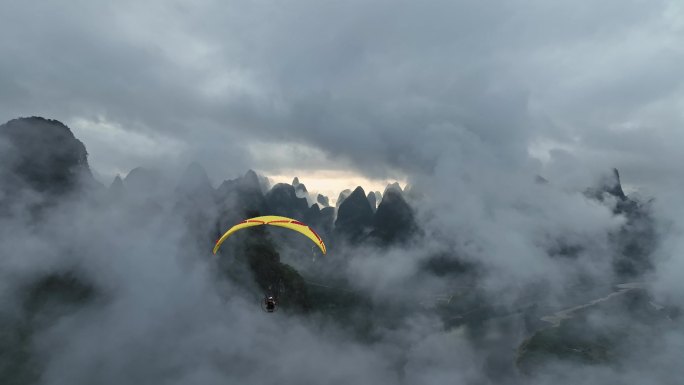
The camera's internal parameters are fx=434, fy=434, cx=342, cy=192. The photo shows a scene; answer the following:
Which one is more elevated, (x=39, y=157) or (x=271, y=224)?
(x=39, y=157)

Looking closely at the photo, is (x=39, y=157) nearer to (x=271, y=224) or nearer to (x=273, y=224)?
(x=271, y=224)

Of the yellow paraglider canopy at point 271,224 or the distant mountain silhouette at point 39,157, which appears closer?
the yellow paraglider canopy at point 271,224

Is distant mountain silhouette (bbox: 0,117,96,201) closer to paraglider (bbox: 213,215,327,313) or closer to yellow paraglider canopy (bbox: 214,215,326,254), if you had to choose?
paraglider (bbox: 213,215,327,313)

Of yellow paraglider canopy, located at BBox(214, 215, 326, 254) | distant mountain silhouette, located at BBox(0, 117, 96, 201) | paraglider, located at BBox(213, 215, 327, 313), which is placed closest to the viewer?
paraglider, located at BBox(213, 215, 327, 313)

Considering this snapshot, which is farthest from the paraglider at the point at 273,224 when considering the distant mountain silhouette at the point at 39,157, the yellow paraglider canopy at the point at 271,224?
the distant mountain silhouette at the point at 39,157

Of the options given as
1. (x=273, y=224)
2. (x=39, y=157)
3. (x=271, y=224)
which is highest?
(x=39, y=157)

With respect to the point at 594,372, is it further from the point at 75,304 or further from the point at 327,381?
the point at 75,304

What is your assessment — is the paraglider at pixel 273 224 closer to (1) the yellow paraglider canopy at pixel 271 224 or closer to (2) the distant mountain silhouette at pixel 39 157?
(1) the yellow paraglider canopy at pixel 271 224

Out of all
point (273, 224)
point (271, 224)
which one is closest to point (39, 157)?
point (271, 224)

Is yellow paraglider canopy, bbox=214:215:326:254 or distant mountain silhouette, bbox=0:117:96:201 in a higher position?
distant mountain silhouette, bbox=0:117:96:201

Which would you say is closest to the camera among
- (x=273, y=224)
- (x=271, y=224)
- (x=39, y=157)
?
(x=273, y=224)

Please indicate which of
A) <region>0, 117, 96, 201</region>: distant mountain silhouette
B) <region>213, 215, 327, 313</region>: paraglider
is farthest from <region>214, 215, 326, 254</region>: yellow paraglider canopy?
<region>0, 117, 96, 201</region>: distant mountain silhouette

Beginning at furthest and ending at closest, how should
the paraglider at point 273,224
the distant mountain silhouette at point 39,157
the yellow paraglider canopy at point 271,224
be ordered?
the distant mountain silhouette at point 39,157, the yellow paraglider canopy at point 271,224, the paraglider at point 273,224
